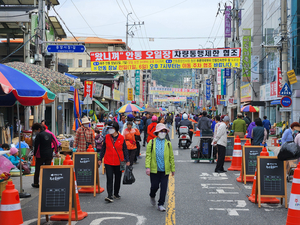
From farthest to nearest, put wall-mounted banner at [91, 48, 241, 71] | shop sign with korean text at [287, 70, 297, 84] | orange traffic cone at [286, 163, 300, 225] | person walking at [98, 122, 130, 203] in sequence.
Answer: wall-mounted banner at [91, 48, 241, 71], shop sign with korean text at [287, 70, 297, 84], person walking at [98, 122, 130, 203], orange traffic cone at [286, 163, 300, 225]

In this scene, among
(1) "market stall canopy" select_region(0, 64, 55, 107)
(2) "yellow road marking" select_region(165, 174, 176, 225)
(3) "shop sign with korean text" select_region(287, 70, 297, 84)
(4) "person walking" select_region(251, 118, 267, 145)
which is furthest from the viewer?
(3) "shop sign with korean text" select_region(287, 70, 297, 84)

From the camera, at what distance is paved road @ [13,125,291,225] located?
6699mm

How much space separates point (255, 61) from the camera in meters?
35.8

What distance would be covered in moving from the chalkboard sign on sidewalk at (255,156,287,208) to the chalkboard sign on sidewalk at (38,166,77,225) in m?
3.91

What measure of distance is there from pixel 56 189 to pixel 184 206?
2.74 meters

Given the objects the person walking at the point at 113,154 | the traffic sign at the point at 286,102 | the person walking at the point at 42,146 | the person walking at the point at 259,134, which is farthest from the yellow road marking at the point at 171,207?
the traffic sign at the point at 286,102

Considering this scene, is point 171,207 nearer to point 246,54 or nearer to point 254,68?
point 246,54

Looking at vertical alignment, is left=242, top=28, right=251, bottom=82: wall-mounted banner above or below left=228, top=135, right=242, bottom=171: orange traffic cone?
above

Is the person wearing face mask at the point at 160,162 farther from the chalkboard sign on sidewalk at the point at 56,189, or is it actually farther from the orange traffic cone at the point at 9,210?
the orange traffic cone at the point at 9,210

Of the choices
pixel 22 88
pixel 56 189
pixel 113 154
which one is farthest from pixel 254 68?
pixel 56 189

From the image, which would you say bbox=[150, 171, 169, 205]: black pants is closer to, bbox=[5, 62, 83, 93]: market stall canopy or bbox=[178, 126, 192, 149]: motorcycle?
bbox=[5, 62, 83, 93]: market stall canopy

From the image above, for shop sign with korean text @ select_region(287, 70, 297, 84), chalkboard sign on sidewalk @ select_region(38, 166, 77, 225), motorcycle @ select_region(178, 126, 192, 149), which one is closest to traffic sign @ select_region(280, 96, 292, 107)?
shop sign with korean text @ select_region(287, 70, 297, 84)

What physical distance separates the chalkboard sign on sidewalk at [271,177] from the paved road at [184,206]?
0.31 m

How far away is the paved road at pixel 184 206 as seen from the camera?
6.70 meters
